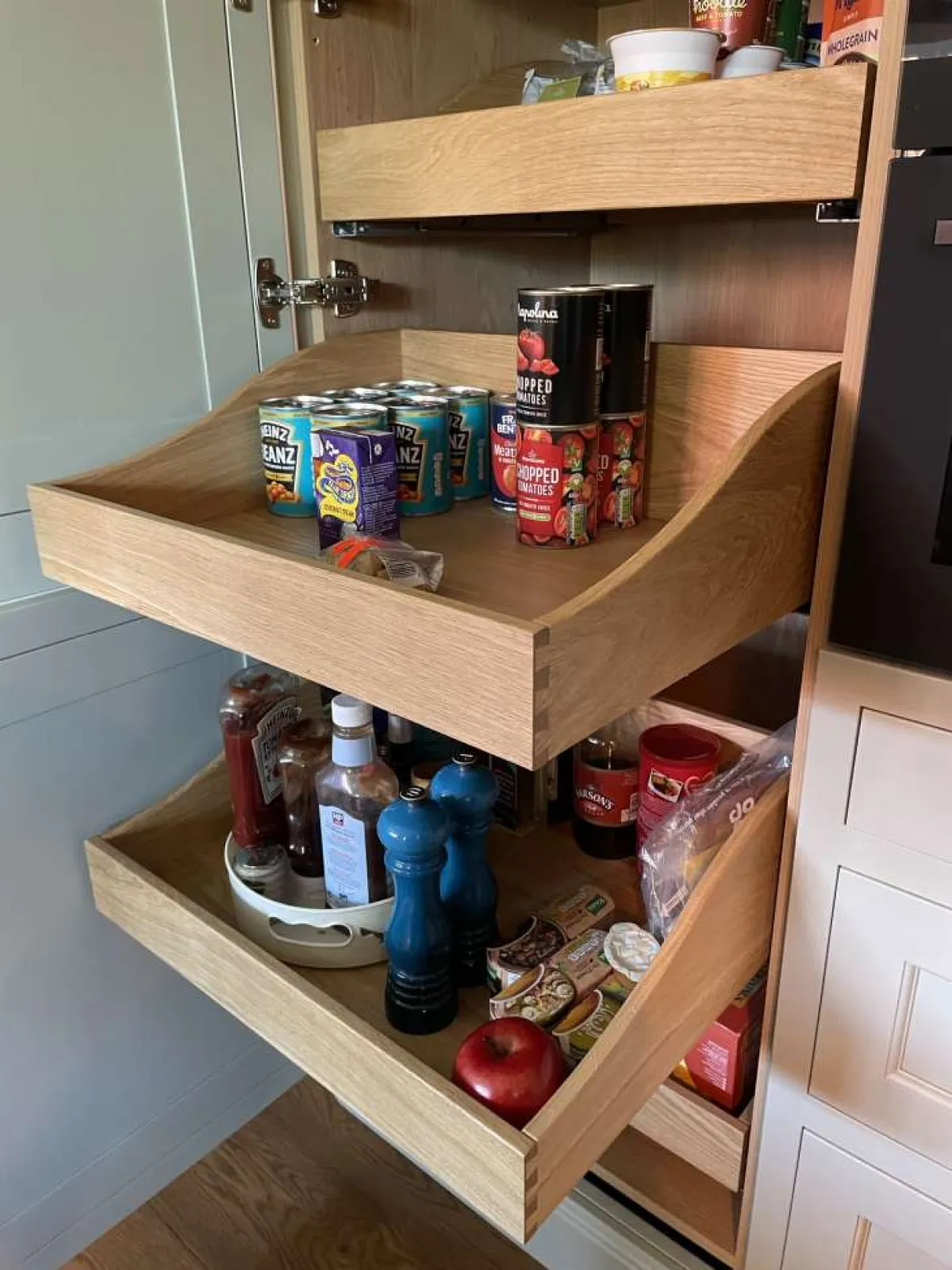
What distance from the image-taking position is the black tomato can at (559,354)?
79 cm

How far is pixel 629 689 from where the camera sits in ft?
2.19

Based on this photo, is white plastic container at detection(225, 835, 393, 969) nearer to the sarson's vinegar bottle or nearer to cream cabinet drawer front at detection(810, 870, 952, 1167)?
the sarson's vinegar bottle

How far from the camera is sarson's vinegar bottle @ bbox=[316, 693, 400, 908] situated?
3.20ft

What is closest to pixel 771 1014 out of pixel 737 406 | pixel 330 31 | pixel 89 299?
pixel 737 406

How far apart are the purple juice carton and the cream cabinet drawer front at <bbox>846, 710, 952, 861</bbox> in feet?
1.51

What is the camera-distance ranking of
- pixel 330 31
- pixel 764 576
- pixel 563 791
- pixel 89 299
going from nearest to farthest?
pixel 764 576
pixel 89 299
pixel 330 31
pixel 563 791

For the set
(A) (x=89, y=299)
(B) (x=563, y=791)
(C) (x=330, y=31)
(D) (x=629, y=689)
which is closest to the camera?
(D) (x=629, y=689)

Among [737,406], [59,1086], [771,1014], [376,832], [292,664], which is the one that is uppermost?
[737,406]

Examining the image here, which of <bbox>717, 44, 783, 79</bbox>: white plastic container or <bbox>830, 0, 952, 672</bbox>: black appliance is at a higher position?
<bbox>717, 44, 783, 79</bbox>: white plastic container

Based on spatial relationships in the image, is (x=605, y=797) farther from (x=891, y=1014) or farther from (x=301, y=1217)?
(x=301, y=1217)

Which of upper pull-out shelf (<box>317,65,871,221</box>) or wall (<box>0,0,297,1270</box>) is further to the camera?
wall (<box>0,0,297,1270</box>)

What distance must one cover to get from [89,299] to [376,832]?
0.62 metres

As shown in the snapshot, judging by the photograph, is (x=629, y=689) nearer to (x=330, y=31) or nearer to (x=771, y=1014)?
(x=771, y=1014)

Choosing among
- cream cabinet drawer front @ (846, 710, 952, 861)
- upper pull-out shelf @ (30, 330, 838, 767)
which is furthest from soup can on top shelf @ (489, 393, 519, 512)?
cream cabinet drawer front @ (846, 710, 952, 861)
